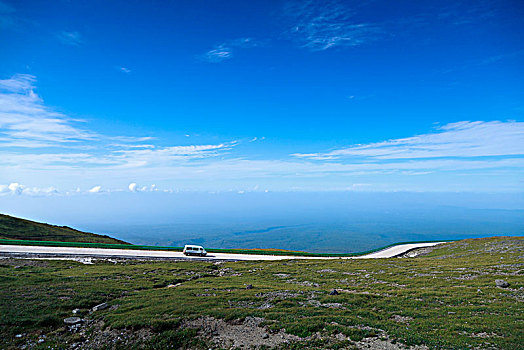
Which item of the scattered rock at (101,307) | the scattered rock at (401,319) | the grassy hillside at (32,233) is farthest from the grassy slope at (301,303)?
the grassy hillside at (32,233)

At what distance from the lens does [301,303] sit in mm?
20625

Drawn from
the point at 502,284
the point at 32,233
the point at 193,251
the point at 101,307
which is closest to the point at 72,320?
the point at 101,307

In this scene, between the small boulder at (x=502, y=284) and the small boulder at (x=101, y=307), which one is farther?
the small boulder at (x=502, y=284)

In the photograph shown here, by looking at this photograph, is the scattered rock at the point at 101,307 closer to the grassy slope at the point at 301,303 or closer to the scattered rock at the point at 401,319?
the grassy slope at the point at 301,303

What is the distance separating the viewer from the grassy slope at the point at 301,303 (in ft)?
50.4

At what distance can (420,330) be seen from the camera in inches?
617

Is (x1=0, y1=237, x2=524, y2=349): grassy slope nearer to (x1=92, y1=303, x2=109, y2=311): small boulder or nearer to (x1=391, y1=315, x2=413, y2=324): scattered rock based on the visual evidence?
(x1=391, y1=315, x2=413, y2=324): scattered rock

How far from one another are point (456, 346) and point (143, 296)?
22.3 m

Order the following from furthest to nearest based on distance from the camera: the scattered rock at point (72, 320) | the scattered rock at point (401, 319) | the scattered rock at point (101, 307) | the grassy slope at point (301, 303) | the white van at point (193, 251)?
1. the white van at point (193, 251)
2. the scattered rock at point (101, 307)
3. the scattered rock at point (72, 320)
4. the scattered rock at point (401, 319)
5. the grassy slope at point (301, 303)

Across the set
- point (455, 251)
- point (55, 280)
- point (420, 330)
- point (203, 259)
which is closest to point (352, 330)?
point (420, 330)

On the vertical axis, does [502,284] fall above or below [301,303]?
above

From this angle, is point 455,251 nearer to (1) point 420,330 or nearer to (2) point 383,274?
(2) point 383,274

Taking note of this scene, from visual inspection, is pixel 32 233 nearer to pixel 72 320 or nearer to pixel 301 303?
pixel 72 320

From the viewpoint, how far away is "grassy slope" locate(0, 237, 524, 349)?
15.4 meters
